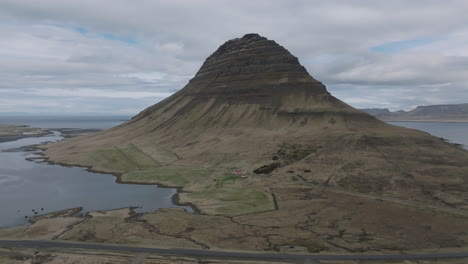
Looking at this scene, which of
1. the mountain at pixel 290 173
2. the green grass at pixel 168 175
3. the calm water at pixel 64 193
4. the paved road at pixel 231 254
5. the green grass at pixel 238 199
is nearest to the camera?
the paved road at pixel 231 254

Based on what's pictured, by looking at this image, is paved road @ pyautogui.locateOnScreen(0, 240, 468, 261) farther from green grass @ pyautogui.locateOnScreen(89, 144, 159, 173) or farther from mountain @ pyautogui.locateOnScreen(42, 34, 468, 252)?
green grass @ pyautogui.locateOnScreen(89, 144, 159, 173)

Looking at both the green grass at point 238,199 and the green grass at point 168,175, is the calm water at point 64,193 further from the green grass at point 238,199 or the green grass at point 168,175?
the green grass at point 238,199

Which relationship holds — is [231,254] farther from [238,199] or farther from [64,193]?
[64,193]

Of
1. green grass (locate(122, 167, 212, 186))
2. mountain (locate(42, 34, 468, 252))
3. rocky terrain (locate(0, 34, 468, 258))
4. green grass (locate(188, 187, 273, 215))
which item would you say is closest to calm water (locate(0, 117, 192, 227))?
green grass (locate(122, 167, 212, 186))

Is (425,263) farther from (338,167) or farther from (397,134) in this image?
(397,134)

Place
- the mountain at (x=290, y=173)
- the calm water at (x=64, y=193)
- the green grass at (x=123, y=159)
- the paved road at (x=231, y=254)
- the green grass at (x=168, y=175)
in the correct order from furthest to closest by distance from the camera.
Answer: the green grass at (x=123, y=159) < the green grass at (x=168, y=175) < the calm water at (x=64, y=193) < the mountain at (x=290, y=173) < the paved road at (x=231, y=254)

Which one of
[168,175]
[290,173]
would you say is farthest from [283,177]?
[168,175]

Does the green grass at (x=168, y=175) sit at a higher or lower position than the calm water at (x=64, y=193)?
higher

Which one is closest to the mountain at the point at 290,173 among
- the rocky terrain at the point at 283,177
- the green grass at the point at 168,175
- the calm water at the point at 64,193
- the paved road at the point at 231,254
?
the rocky terrain at the point at 283,177
